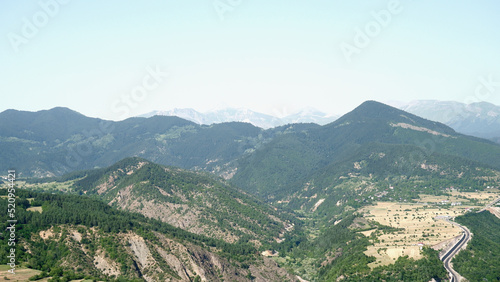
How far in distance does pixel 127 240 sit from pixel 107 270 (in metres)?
17.4

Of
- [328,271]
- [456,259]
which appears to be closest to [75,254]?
[328,271]

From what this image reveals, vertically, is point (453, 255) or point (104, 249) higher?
point (104, 249)

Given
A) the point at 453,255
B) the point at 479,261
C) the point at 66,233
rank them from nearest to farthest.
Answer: the point at 66,233, the point at 479,261, the point at 453,255

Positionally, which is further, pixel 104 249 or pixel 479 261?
pixel 479 261

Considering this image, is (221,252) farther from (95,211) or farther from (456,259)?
(456,259)

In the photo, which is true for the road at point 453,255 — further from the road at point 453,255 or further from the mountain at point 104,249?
the mountain at point 104,249

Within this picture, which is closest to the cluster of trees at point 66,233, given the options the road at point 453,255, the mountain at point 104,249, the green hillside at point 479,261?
the mountain at point 104,249

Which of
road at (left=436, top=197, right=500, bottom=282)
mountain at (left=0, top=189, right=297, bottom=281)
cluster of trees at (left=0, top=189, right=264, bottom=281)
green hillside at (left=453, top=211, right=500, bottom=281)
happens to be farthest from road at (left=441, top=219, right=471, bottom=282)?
cluster of trees at (left=0, top=189, right=264, bottom=281)

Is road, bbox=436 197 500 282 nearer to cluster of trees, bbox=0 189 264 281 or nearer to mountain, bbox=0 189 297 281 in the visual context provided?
mountain, bbox=0 189 297 281

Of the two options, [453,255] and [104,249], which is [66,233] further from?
[453,255]

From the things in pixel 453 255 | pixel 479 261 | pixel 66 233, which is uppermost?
pixel 66 233

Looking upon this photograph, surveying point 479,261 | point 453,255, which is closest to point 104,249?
point 453,255

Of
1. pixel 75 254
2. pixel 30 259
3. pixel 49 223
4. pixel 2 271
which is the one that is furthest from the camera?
pixel 49 223

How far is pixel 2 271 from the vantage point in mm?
114812
